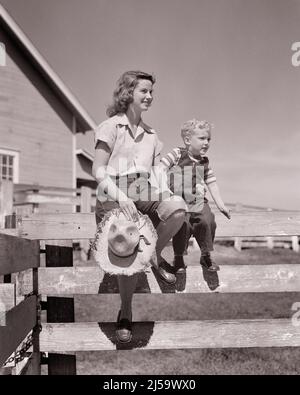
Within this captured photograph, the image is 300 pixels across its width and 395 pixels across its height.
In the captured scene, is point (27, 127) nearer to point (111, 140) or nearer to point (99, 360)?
point (99, 360)

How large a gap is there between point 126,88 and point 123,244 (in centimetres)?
113

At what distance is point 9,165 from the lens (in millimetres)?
15141

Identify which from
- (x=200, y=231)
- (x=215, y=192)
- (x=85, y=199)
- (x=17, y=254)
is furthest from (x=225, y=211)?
(x=85, y=199)

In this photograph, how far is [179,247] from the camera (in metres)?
3.52

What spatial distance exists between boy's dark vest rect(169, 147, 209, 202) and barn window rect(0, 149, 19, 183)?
40.0 ft

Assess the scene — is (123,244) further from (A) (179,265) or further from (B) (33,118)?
(B) (33,118)

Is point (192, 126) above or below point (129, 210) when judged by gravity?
above

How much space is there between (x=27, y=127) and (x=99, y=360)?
1112 centimetres

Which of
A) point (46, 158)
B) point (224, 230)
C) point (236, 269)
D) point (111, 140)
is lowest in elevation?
point (236, 269)

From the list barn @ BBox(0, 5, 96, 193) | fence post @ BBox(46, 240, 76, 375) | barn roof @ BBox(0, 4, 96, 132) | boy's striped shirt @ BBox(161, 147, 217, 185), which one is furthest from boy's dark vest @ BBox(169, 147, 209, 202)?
barn roof @ BBox(0, 4, 96, 132)

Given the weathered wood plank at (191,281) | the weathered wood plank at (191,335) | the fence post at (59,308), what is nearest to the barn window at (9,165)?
the fence post at (59,308)

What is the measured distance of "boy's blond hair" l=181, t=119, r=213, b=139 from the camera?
3.56 m

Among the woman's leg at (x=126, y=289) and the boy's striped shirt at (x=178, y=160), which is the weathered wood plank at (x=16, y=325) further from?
the boy's striped shirt at (x=178, y=160)
